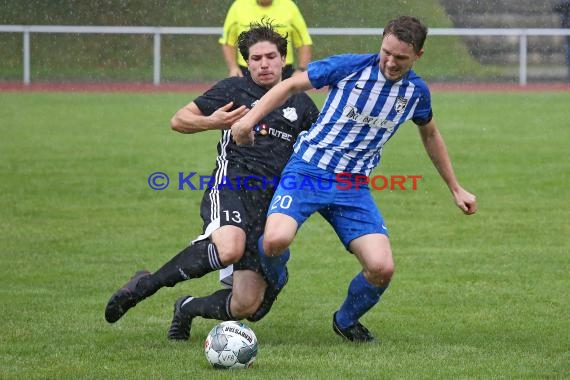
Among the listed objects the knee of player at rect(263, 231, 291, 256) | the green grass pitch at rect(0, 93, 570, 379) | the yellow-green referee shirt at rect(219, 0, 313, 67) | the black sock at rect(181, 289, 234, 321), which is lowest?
the green grass pitch at rect(0, 93, 570, 379)

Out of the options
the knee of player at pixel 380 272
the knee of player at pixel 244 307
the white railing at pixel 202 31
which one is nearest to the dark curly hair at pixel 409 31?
the knee of player at pixel 380 272

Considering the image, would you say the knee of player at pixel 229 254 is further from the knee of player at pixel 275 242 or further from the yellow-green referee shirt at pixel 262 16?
the yellow-green referee shirt at pixel 262 16

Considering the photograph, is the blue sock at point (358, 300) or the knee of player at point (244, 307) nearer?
the blue sock at point (358, 300)

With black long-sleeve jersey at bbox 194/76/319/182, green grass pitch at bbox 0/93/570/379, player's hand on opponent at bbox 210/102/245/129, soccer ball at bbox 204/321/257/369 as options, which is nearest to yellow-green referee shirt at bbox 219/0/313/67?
green grass pitch at bbox 0/93/570/379

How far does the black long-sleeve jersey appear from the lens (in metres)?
6.23

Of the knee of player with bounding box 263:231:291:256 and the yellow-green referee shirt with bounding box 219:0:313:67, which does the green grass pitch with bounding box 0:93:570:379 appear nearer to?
the knee of player with bounding box 263:231:291:256

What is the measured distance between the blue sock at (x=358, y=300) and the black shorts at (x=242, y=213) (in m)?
0.50

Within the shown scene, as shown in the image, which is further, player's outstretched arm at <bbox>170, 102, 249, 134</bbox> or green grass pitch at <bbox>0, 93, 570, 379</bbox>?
player's outstretched arm at <bbox>170, 102, 249, 134</bbox>

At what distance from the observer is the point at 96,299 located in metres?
7.12

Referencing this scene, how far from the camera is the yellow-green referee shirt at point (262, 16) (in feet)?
35.8

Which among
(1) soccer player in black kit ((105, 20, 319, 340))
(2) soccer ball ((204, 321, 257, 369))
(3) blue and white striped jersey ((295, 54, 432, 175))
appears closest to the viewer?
(2) soccer ball ((204, 321, 257, 369))

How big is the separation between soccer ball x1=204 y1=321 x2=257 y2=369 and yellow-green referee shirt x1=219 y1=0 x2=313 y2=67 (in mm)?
5668

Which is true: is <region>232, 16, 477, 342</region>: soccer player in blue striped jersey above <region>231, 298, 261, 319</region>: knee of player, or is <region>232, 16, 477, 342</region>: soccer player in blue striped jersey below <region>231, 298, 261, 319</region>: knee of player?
above

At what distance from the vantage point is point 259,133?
6289mm
